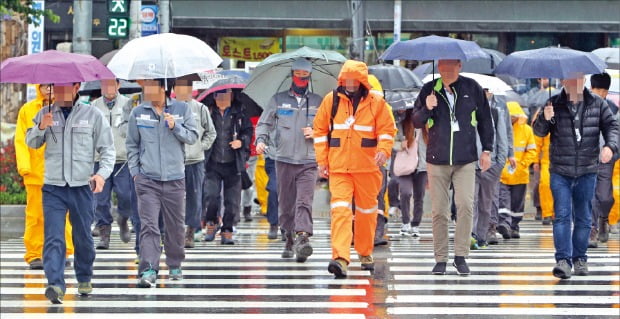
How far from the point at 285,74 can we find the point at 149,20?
1252 cm

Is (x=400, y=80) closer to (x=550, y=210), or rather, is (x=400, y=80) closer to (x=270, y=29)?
(x=550, y=210)

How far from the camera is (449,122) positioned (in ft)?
38.5

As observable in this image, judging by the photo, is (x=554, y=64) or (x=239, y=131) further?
(x=239, y=131)

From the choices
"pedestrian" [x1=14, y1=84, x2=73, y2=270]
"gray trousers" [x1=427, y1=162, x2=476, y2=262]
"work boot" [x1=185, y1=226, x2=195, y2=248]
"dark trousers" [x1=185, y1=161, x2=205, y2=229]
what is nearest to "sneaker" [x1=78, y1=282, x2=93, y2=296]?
"pedestrian" [x1=14, y1=84, x2=73, y2=270]

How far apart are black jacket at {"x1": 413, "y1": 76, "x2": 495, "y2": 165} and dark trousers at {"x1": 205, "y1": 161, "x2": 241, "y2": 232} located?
3921 mm

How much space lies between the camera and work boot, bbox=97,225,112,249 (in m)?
14.7

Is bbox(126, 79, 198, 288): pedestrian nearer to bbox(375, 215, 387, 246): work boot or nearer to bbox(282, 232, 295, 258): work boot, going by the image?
bbox(282, 232, 295, 258): work boot

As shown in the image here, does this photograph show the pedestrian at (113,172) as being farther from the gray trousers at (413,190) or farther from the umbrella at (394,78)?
the gray trousers at (413,190)

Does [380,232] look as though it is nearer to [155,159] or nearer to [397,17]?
[155,159]

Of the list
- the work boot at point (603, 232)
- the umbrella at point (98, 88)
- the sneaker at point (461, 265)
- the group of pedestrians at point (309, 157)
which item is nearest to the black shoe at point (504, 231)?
the work boot at point (603, 232)

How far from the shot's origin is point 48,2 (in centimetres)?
2956

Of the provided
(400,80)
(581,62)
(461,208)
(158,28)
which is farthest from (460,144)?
(158,28)

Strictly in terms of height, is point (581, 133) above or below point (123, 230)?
above

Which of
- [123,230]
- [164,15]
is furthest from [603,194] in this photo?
[164,15]
